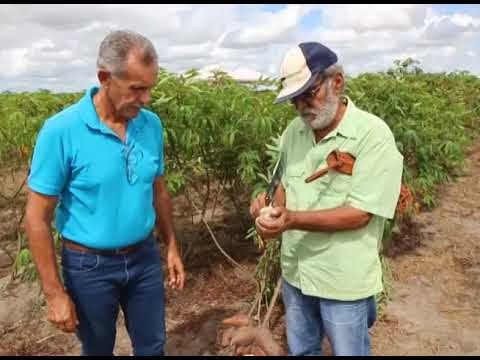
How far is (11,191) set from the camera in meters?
8.18

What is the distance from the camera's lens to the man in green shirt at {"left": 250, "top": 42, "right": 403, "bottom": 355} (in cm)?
169

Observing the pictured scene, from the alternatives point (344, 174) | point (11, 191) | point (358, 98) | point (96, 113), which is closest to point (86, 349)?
point (96, 113)

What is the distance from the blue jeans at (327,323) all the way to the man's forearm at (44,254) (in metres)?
0.91

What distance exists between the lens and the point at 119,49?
1.76 m

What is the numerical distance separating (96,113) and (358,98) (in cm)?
243

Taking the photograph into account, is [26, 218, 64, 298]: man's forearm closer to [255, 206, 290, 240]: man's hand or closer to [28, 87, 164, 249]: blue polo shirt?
[28, 87, 164, 249]: blue polo shirt

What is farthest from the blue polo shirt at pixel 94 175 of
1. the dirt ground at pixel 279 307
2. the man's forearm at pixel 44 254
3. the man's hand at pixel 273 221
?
the dirt ground at pixel 279 307

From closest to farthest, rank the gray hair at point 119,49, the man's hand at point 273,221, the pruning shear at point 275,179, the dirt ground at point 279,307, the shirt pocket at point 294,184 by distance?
the man's hand at point 273,221
the gray hair at point 119,49
the shirt pocket at point 294,184
the pruning shear at point 275,179
the dirt ground at point 279,307

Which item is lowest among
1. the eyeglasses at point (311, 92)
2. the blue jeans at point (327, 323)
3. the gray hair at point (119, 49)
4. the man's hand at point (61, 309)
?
the blue jeans at point (327, 323)

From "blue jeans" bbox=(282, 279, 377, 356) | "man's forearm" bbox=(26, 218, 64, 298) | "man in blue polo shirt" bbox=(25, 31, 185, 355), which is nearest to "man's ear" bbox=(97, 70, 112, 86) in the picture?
"man in blue polo shirt" bbox=(25, 31, 185, 355)

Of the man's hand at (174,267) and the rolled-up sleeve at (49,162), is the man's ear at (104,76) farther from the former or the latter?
the man's hand at (174,267)

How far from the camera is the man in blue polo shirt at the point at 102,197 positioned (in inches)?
70.6

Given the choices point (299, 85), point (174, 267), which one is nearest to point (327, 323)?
point (174, 267)

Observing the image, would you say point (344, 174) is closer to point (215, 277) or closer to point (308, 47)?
point (308, 47)
